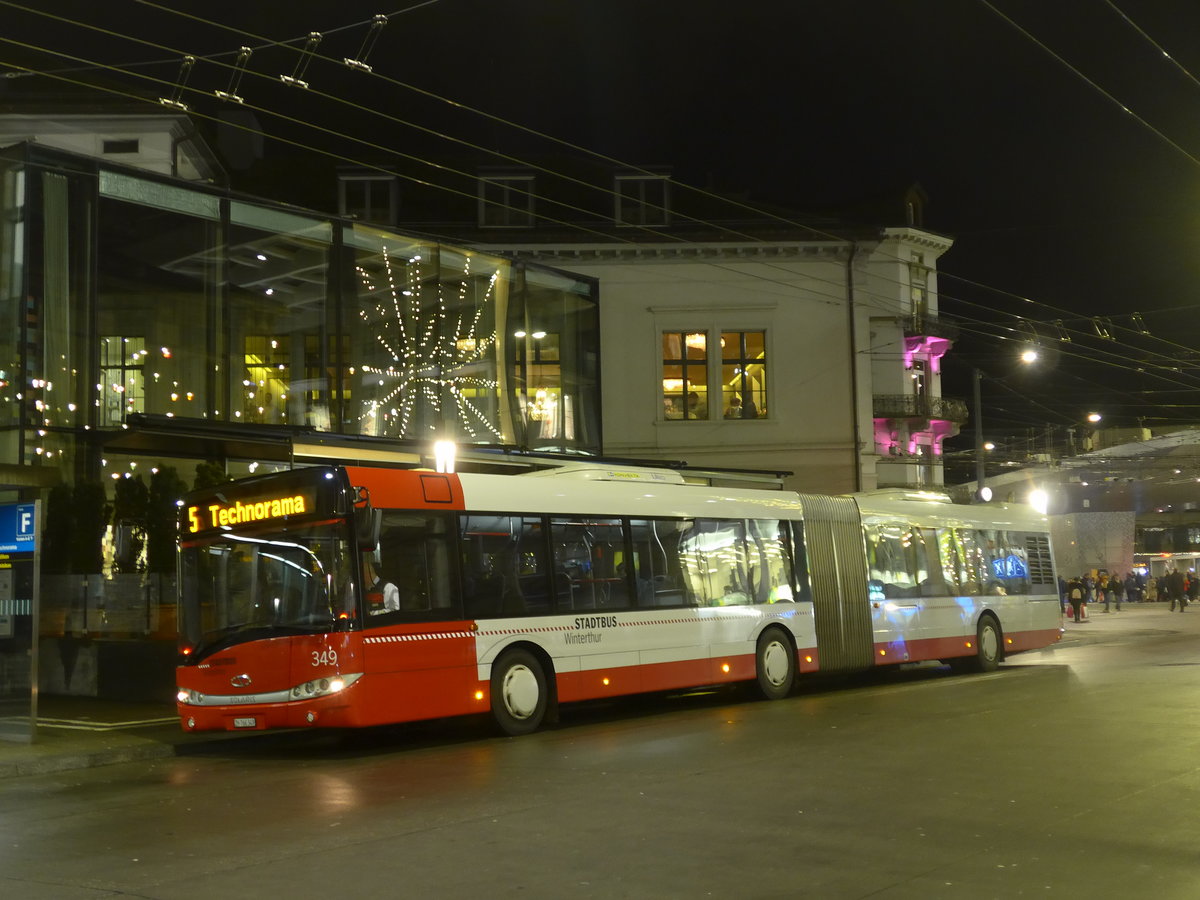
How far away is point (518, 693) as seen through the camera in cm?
1418

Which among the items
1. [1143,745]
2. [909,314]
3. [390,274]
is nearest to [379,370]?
[390,274]

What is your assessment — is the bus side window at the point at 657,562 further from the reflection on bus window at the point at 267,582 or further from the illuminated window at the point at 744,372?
the illuminated window at the point at 744,372

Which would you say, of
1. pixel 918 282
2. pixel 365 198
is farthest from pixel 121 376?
pixel 918 282

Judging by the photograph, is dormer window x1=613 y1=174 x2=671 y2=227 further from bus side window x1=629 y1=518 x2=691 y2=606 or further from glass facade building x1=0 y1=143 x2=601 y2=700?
bus side window x1=629 y1=518 x2=691 y2=606

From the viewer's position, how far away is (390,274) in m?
25.1

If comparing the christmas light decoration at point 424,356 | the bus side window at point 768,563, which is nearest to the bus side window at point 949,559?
the bus side window at point 768,563

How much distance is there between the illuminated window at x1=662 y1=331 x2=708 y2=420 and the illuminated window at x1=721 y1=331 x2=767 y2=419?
2.00ft

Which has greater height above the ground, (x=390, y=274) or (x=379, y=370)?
(x=390, y=274)

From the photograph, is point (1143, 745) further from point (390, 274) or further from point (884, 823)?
point (390, 274)

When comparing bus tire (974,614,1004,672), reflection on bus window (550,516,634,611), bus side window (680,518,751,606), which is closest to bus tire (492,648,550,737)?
reflection on bus window (550,516,634,611)

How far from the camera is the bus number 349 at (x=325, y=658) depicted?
12352mm

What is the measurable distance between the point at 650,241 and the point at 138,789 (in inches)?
1068

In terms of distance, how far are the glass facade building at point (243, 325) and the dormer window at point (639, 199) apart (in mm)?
7830

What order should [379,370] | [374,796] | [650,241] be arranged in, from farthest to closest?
[650,241]
[379,370]
[374,796]
